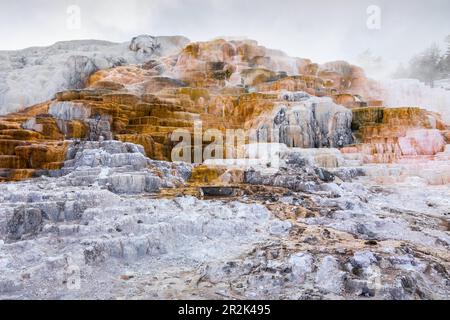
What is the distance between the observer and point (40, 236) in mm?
6832

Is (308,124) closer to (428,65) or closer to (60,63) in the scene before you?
(60,63)

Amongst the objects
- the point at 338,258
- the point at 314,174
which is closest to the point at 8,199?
the point at 338,258

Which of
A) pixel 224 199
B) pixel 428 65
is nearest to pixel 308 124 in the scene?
pixel 224 199

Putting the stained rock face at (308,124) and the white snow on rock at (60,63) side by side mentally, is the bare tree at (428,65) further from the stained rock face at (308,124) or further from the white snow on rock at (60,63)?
the white snow on rock at (60,63)

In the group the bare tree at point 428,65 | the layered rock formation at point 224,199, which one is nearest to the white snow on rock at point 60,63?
the layered rock formation at point 224,199

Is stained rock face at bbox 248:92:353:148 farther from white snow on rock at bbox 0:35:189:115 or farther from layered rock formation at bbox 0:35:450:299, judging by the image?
white snow on rock at bbox 0:35:189:115

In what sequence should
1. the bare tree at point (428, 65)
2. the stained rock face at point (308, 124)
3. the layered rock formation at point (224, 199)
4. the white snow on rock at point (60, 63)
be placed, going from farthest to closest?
the bare tree at point (428, 65) → the white snow on rock at point (60, 63) → the stained rock face at point (308, 124) → the layered rock formation at point (224, 199)

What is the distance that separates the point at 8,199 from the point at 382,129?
1662cm

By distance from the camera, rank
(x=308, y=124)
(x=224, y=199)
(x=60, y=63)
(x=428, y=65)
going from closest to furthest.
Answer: (x=224, y=199)
(x=308, y=124)
(x=60, y=63)
(x=428, y=65)

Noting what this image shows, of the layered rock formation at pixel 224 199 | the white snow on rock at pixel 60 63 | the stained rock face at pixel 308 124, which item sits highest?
the white snow on rock at pixel 60 63

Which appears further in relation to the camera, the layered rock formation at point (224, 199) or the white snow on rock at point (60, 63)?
the white snow on rock at point (60, 63)

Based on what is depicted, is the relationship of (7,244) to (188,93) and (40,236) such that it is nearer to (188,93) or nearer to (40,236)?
(40,236)

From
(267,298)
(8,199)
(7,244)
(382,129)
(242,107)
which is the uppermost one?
(242,107)

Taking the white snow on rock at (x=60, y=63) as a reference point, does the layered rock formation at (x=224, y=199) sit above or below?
below
